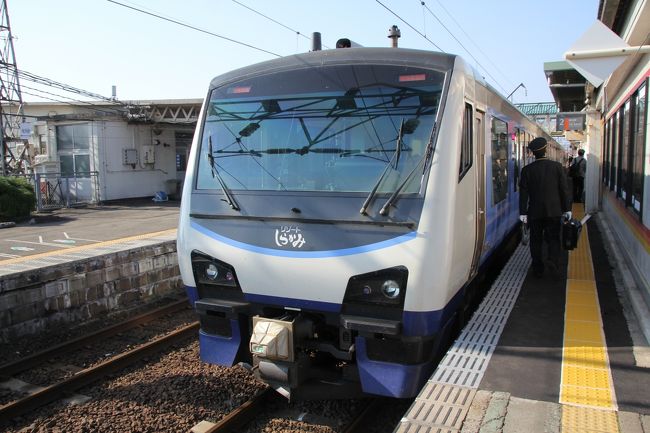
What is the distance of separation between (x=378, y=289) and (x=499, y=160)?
10.9ft

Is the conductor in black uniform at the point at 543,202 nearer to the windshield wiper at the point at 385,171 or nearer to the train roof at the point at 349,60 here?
the train roof at the point at 349,60

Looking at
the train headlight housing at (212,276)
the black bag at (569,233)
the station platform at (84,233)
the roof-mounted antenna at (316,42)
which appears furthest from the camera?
the station platform at (84,233)

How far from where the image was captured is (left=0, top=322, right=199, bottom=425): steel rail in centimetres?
467

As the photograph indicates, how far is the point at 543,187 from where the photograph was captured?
20.2 ft

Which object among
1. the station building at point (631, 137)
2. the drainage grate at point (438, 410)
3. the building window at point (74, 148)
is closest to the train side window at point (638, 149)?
the station building at point (631, 137)

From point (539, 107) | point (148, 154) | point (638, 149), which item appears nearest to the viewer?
point (638, 149)

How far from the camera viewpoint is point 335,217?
12.3ft

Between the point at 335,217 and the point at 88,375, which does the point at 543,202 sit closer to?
the point at 335,217

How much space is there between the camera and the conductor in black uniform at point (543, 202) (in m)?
6.13

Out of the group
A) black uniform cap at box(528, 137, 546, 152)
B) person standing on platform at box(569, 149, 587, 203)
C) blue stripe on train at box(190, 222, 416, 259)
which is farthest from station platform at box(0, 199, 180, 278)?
person standing on platform at box(569, 149, 587, 203)

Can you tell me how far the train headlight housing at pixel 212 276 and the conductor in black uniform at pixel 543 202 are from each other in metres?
3.81

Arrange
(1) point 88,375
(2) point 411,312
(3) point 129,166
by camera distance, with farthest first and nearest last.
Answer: (3) point 129,166
(1) point 88,375
(2) point 411,312

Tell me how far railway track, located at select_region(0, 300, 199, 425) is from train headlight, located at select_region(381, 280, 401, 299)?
344 cm

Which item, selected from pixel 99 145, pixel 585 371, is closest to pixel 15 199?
pixel 99 145
